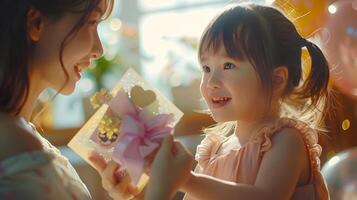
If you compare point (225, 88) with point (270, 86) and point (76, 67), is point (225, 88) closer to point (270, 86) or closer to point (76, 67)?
point (270, 86)

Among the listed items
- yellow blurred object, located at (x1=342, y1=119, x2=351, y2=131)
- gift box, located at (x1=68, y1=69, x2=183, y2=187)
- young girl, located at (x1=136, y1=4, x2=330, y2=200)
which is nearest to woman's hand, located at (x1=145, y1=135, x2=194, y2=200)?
gift box, located at (x1=68, y1=69, x2=183, y2=187)

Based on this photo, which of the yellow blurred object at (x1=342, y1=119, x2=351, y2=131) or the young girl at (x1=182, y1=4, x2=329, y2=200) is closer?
the young girl at (x1=182, y1=4, x2=329, y2=200)

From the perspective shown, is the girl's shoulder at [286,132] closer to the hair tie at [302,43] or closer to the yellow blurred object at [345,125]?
the hair tie at [302,43]

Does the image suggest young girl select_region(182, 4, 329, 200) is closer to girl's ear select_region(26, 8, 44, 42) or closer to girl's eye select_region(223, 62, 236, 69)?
girl's eye select_region(223, 62, 236, 69)

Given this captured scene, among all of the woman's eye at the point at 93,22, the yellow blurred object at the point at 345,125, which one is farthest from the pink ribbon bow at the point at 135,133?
the yellow blurred object at the point at 345,125

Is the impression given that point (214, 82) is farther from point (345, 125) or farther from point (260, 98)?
point (345, 125)

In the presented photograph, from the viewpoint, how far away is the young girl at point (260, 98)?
1042mm

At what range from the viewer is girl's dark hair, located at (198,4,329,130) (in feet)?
3.50

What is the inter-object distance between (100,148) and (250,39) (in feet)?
1.06

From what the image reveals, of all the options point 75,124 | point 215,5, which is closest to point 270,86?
point 75,124

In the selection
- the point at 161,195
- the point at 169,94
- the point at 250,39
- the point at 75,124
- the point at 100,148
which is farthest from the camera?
the point at 169,94

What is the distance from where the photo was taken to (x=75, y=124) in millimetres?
2529

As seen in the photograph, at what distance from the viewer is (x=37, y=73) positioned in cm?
92

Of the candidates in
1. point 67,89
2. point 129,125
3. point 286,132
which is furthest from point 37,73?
point 286,132
